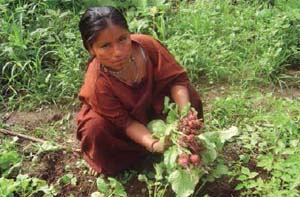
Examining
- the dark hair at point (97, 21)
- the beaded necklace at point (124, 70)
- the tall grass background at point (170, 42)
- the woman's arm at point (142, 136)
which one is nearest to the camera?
the dark hair at point (97, 21)

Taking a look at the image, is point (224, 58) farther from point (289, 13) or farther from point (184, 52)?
point (289, 13)

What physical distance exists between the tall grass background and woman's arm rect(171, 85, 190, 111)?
871 millimetres

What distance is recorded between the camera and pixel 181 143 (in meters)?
2.25

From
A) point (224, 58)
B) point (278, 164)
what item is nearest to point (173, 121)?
point (278, 164)

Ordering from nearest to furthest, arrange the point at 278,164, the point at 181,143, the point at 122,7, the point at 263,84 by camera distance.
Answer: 1. the point at 181,143
2. the point at 278,164
3. the point at 263,84
4. the point at 122,7

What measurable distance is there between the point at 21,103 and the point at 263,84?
1580mm

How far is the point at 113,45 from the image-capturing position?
7.73 feet

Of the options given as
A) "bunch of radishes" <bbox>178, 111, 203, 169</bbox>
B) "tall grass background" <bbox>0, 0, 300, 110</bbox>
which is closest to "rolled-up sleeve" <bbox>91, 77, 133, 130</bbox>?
"bunch of radishes" <bbox>178, 111, 203, 169</bbox>

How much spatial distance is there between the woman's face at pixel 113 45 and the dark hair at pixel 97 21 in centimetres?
2

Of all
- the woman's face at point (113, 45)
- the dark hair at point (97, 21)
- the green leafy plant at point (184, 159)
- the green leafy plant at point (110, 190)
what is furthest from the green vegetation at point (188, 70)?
the dark hair at point (97, 21)

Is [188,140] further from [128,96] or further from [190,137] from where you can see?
[128,96]

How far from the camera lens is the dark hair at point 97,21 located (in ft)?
7.64

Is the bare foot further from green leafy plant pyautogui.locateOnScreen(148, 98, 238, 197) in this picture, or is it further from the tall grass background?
the tall grass background

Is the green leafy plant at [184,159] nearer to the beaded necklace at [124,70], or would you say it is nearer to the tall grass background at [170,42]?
the beaded necklace at [124,70]
